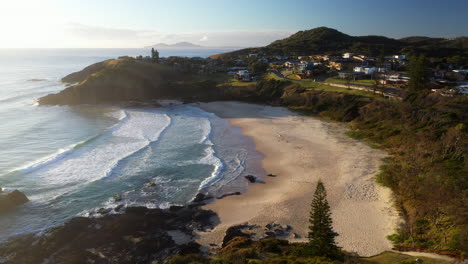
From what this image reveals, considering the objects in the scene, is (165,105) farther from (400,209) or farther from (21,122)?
(400,209)

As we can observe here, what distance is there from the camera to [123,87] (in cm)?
6588

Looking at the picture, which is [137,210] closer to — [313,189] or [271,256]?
[271,256]

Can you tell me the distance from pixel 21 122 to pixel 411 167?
50.4 meters

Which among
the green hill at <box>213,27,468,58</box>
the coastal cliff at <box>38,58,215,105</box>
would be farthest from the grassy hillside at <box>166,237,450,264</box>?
the green hill at <box>213,27,468,58</box>

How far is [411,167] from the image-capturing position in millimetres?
22859

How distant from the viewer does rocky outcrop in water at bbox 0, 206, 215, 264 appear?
16.5 m

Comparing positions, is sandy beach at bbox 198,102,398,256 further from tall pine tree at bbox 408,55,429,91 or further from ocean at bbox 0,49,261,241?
tall pine tree at bbox 408,55,429,91

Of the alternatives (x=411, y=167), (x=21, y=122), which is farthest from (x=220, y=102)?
(x=411, y=167)

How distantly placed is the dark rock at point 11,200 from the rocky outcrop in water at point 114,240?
4.41 m

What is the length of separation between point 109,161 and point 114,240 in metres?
13.7

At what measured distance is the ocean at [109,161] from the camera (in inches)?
883

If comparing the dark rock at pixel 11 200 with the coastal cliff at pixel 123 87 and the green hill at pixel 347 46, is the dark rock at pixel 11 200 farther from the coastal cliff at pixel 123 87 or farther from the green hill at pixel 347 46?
the green hill at pixel 347 46

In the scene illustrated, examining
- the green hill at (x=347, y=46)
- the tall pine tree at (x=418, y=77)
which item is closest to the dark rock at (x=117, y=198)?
the tall pine tree at (x=418, y=77)

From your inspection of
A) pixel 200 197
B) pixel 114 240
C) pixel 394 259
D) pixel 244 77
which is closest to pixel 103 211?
pixel 114 240
